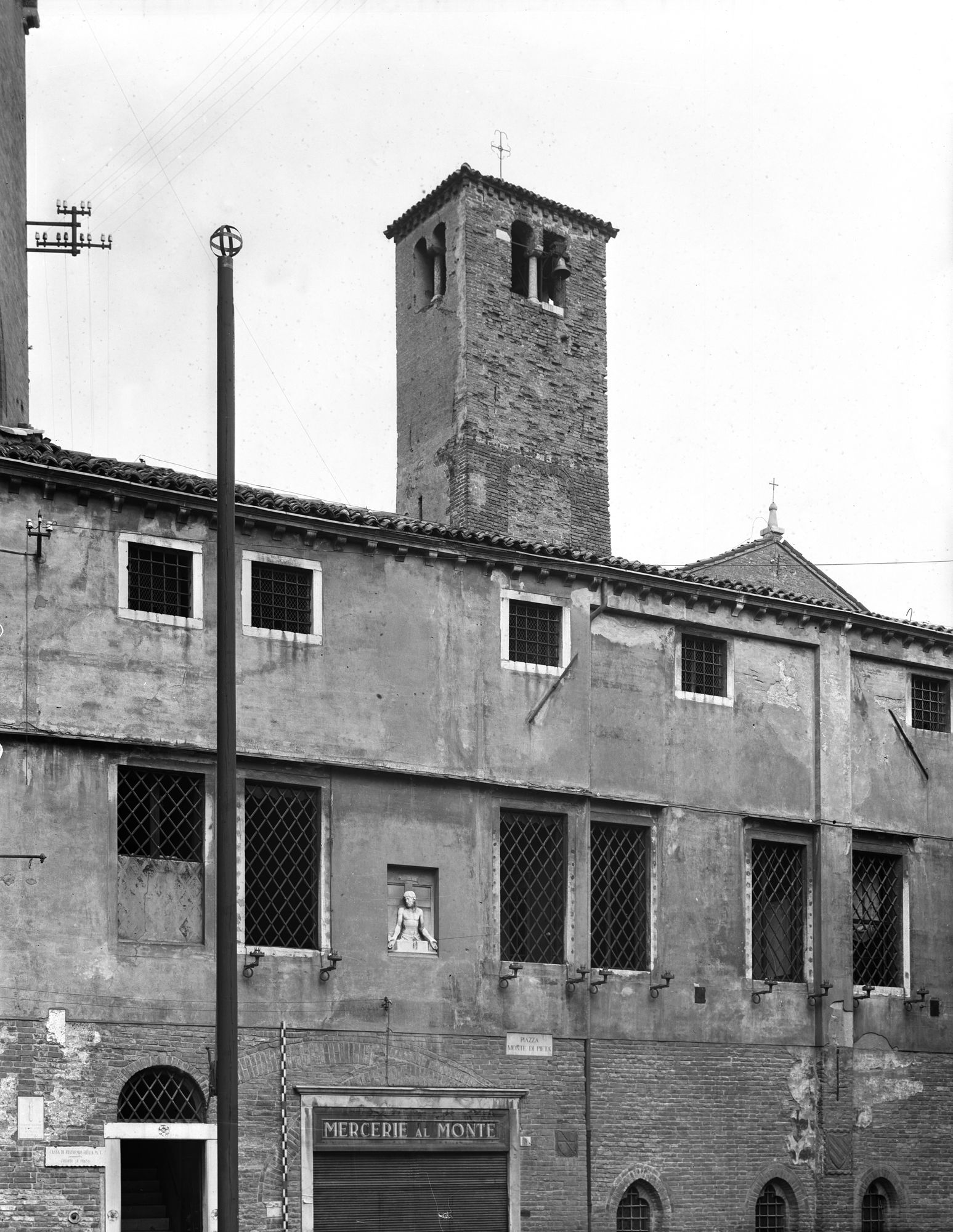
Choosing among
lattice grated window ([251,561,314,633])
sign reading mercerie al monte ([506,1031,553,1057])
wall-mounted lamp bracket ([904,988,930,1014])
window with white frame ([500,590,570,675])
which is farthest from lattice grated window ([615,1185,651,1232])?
lattice grated window ([251,561,314,633])

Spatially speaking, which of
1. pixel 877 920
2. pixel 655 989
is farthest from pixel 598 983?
pixel 877 920

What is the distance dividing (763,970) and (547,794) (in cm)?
413

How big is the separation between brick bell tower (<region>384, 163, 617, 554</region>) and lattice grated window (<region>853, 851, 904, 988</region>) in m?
10.5

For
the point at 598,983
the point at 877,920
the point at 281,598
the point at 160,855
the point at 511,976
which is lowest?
the point at 598,983

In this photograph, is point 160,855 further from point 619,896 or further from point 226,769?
point 226,769

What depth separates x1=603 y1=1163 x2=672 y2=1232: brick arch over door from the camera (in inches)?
906

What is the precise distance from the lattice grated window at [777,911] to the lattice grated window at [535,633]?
3930mm

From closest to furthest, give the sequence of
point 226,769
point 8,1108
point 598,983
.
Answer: point 226,769
point 8,1108
point 598,983

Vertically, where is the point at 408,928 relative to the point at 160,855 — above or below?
below

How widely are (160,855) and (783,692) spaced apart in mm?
9260

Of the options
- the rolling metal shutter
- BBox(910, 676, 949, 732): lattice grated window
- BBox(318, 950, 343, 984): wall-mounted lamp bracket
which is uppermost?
BBox(910, 676, 949, 732): lattice grated window

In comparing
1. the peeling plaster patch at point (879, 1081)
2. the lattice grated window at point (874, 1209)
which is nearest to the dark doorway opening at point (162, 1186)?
the peeling plaster patch at point (879, 1081)

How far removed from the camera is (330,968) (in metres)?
21.5

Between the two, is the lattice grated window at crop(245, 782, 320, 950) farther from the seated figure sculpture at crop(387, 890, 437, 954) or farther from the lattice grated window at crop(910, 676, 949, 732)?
the lattice grated window at crop(910, 676, 949, 732)
